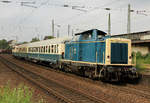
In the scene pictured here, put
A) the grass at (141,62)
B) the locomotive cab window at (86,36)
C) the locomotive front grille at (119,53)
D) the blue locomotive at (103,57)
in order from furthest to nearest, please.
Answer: the grass at (141,62) → the locomotive cab window at (86,36) → the locomotive front grille at (119,53) → the blue locomotive at (103,57)

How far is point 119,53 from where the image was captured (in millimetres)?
11594

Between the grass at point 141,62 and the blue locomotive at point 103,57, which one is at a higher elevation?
the blue locomotive at point 103,57

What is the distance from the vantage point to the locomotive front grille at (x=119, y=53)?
1134 centimetres

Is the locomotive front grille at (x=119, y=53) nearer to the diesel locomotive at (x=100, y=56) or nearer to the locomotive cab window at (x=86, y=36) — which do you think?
the diesel locomotive at (x=100, y=56)

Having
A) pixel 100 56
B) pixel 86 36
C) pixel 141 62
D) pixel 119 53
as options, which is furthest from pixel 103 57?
pixel 141 62

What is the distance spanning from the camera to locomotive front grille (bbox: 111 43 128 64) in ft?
37.2

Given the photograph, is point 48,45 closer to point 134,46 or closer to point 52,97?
point 52,97

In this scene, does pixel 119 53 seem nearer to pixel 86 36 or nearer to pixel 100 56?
pixel 100 56

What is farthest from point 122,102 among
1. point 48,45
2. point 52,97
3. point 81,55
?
point 48,45

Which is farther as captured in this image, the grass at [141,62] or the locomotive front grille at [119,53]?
the grass at [141,62]

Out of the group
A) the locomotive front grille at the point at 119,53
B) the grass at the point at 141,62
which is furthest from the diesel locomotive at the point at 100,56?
the grass at the point at 141,62

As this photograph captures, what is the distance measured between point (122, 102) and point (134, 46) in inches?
962

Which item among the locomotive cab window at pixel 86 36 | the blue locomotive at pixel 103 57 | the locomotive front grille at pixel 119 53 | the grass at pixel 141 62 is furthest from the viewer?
the grass at pixel 141 62

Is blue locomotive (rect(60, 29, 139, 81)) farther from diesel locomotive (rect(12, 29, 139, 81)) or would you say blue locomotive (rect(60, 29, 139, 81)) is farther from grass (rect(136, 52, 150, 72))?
grass (rect(136, 52, 150, 72))
